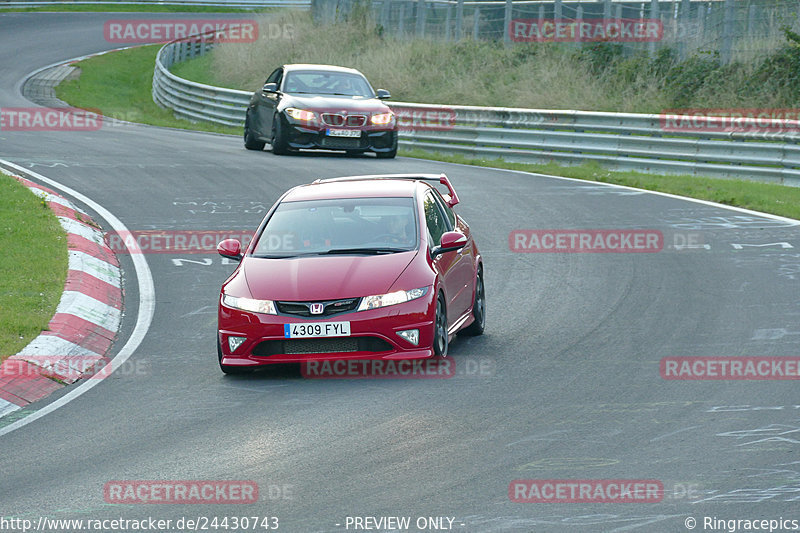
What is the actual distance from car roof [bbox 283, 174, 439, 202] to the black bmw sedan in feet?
39.5

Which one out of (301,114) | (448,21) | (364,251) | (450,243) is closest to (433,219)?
(450,243)

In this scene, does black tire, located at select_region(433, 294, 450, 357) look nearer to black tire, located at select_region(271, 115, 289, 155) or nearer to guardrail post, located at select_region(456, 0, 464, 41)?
black tire, located at select_region(271, 115, 289, 155)

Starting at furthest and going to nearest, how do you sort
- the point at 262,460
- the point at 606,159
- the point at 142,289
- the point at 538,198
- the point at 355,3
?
the point at 355,3 → the point at 606,159 → the point at 538,198 → the point at 142,289 → the point at 262,460

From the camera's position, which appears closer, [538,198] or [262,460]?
[262,460]

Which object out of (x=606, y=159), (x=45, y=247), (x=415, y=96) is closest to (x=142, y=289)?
(x=45, y=247)

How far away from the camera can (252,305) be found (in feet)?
32.7

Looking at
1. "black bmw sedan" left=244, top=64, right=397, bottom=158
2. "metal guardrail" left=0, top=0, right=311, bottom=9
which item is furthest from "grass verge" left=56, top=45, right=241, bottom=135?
"metal guardrail" left=0, top=0, right=311, bottom=9

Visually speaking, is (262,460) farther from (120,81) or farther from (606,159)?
(120,81)

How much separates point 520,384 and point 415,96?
86.9ft

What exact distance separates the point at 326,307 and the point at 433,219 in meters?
1.87

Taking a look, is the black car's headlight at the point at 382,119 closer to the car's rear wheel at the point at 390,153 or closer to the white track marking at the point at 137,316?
the car's rear wheel at the point at 390,153

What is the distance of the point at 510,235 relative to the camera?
54.5ft

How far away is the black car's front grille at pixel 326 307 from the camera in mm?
9805

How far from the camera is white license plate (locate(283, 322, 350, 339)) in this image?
383 inches
